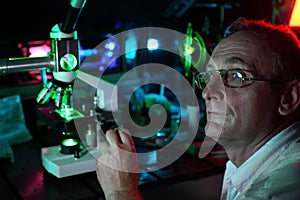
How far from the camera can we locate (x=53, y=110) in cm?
170

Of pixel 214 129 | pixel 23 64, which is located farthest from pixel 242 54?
pixel 23 64

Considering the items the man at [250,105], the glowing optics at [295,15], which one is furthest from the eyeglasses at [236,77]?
the glowing optics at [295,15]

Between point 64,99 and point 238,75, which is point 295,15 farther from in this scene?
point 64,99

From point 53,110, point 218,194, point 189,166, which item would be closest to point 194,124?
point 189,166

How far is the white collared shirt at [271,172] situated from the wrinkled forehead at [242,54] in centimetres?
21

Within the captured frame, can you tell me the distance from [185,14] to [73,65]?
1.82m

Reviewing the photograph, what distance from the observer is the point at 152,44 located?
2.56 m

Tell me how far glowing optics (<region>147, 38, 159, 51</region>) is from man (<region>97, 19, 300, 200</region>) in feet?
3.99

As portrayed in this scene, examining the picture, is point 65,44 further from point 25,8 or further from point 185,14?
point 185,14

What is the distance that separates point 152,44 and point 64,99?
3.43ft

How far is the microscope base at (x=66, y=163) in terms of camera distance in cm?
164

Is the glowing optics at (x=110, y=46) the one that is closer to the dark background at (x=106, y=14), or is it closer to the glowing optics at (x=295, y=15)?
the dark background at (x=106, y=14)

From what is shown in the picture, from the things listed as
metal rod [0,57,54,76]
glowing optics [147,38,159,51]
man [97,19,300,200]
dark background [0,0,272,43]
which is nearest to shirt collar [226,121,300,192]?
man [97,19,300,200]

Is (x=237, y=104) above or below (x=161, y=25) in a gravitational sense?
below
